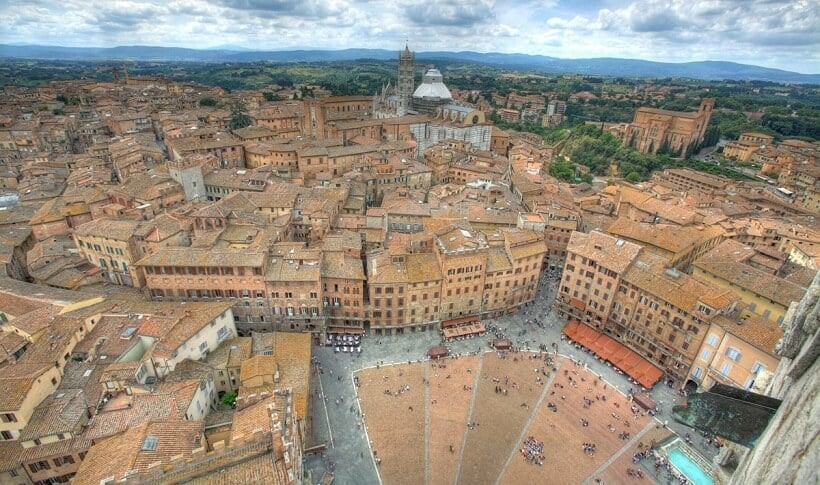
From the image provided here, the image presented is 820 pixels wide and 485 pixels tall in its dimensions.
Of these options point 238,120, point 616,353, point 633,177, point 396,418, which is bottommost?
point 396,418

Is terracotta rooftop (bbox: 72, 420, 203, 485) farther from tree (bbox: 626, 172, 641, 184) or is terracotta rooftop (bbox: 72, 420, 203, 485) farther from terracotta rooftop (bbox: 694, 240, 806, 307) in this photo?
tree (bbox: 626, 172, 641, 184)

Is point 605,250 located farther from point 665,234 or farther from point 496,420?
point 496,420

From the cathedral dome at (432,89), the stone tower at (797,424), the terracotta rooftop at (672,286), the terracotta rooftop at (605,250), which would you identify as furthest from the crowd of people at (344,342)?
the cathedral dome at (432,89)

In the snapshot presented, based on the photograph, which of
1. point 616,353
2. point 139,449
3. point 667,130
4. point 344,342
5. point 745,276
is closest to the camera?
point 139,449

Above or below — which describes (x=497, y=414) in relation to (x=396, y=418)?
below

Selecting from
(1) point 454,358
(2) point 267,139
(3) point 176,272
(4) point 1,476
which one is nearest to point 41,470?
(4) point 1,476

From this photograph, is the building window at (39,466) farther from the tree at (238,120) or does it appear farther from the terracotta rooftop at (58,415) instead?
the tree at (238,120)

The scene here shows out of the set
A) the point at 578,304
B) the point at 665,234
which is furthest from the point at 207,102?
the point at 665,234

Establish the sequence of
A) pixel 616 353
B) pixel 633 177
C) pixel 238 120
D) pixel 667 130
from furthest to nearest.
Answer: pixel 667 130
pixel 633 177
pixel 238 120
pixel 616 353
